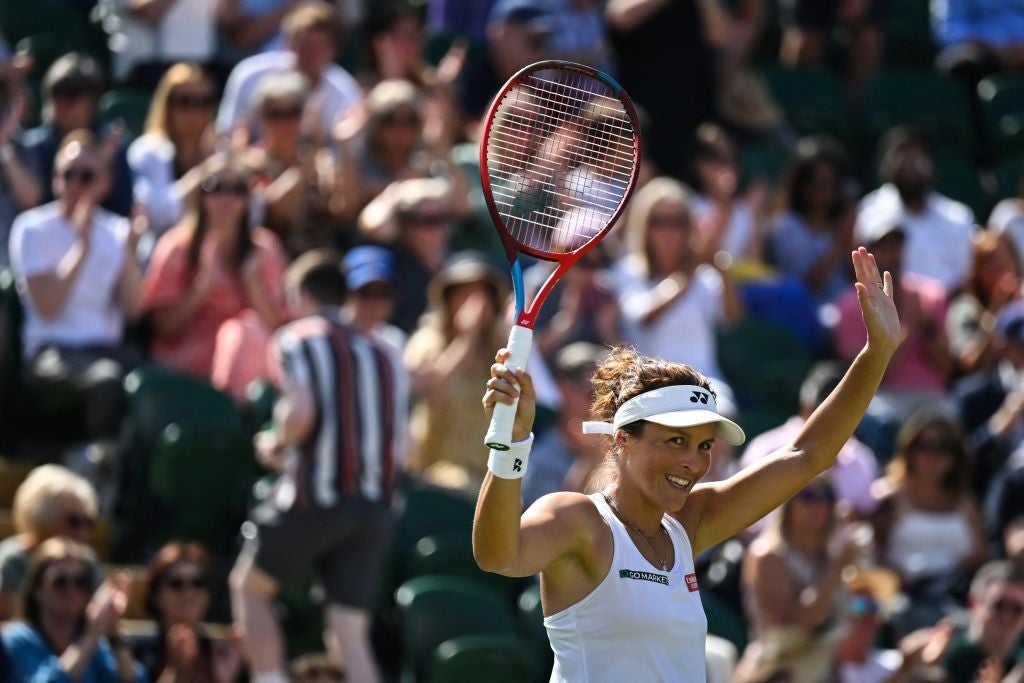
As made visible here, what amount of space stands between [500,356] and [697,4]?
26.3ft

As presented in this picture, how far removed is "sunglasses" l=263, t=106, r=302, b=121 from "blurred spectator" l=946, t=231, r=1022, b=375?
3277mm

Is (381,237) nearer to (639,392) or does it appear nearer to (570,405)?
(570,405)

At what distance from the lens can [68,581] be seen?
683cm

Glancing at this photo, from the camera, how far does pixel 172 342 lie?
8.68m

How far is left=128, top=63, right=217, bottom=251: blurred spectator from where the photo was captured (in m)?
9.16

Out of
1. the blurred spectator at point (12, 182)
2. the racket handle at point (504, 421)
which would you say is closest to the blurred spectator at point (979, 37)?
the blurred spectator at point (12, 182)

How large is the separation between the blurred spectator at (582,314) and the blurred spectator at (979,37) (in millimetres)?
4660

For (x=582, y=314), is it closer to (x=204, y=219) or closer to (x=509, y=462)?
(x=204, y=219)

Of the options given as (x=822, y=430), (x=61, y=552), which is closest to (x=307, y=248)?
(x=61, y=552)

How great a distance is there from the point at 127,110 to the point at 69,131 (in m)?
1.20

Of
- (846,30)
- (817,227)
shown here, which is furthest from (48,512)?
(846,30)

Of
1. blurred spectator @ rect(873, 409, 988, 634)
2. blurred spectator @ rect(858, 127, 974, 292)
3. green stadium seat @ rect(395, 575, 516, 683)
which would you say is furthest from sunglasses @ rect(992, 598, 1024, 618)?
blurred spectator @ rect(858, 127, 974, 292)

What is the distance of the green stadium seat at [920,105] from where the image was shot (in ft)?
41.6

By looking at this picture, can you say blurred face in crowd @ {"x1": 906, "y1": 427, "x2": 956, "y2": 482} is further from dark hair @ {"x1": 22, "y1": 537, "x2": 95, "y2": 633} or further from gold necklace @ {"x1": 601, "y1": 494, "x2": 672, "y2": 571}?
gold necklace @ {"x1": 601, "y1": 494, "x2": 672, "y2": 571}
